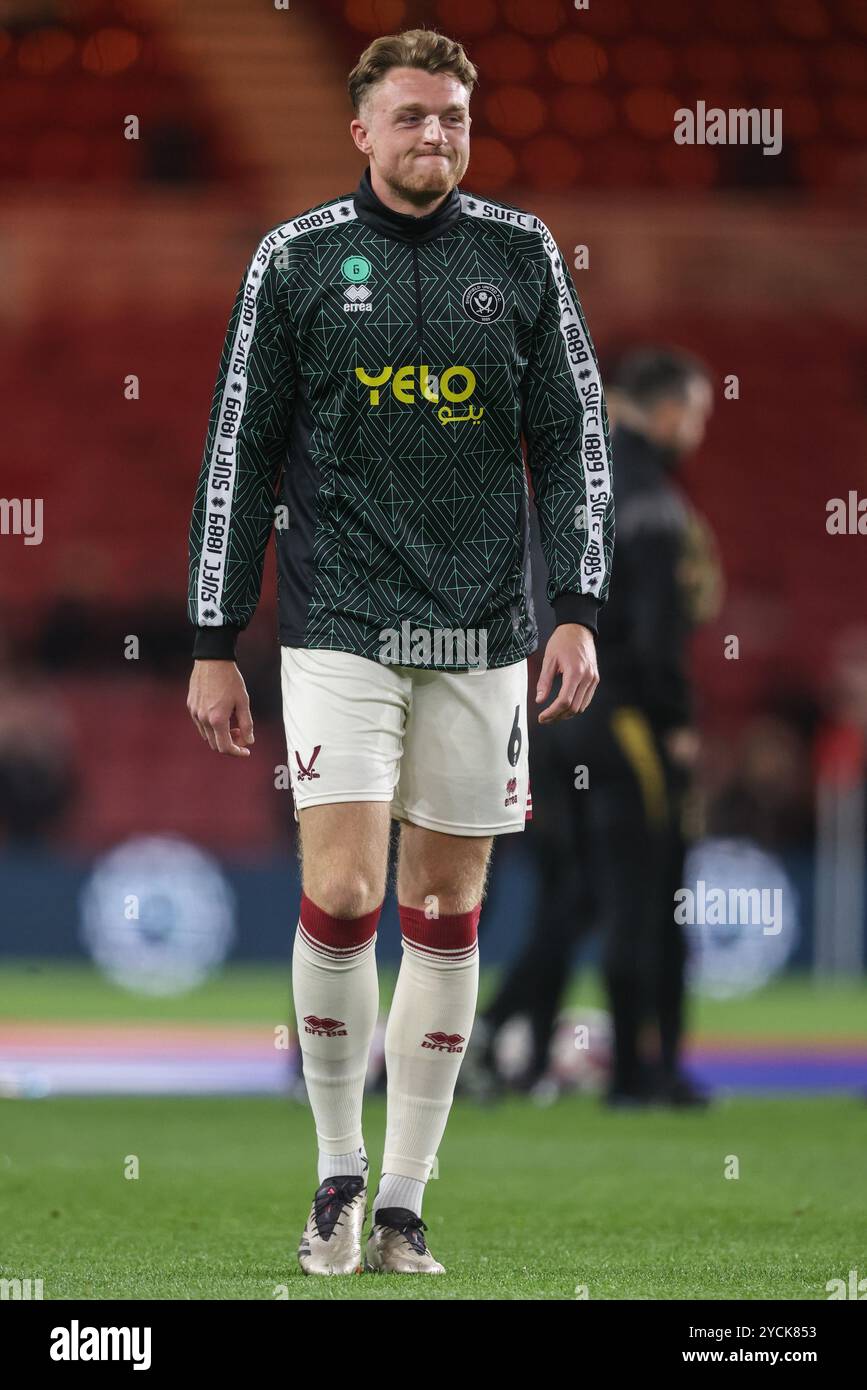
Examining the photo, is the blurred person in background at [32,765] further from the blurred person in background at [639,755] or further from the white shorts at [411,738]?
the white shorts at [411,738]

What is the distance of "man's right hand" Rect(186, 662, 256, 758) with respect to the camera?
13.4ft

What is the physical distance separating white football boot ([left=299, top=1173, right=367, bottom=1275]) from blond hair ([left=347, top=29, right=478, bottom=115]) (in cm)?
198

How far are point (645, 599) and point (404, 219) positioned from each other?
334cm

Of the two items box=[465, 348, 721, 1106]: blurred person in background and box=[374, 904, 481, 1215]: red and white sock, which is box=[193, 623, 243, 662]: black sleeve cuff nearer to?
box=[374, 904, 481, 1215]: red and white sock

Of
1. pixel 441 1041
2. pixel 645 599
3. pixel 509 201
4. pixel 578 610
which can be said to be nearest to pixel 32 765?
pixel 509 201

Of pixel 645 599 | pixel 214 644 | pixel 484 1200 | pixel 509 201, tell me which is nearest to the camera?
pixel 214 644

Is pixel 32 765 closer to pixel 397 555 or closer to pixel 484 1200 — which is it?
pixel 484 1200

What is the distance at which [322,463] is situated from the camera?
407cm

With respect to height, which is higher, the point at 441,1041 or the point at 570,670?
the point at 570,670

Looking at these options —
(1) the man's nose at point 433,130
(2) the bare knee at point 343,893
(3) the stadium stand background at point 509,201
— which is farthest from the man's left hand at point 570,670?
(3) the stadium stand background at point 509,201

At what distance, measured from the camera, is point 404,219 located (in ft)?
13.5

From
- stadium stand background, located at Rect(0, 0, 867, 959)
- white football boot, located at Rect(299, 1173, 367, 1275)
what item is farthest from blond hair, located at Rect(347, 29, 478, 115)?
stadium stand background, located at Rect(0, 0, 867, 959)

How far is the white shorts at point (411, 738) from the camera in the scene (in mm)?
3973

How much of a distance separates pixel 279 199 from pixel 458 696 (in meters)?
16.0
